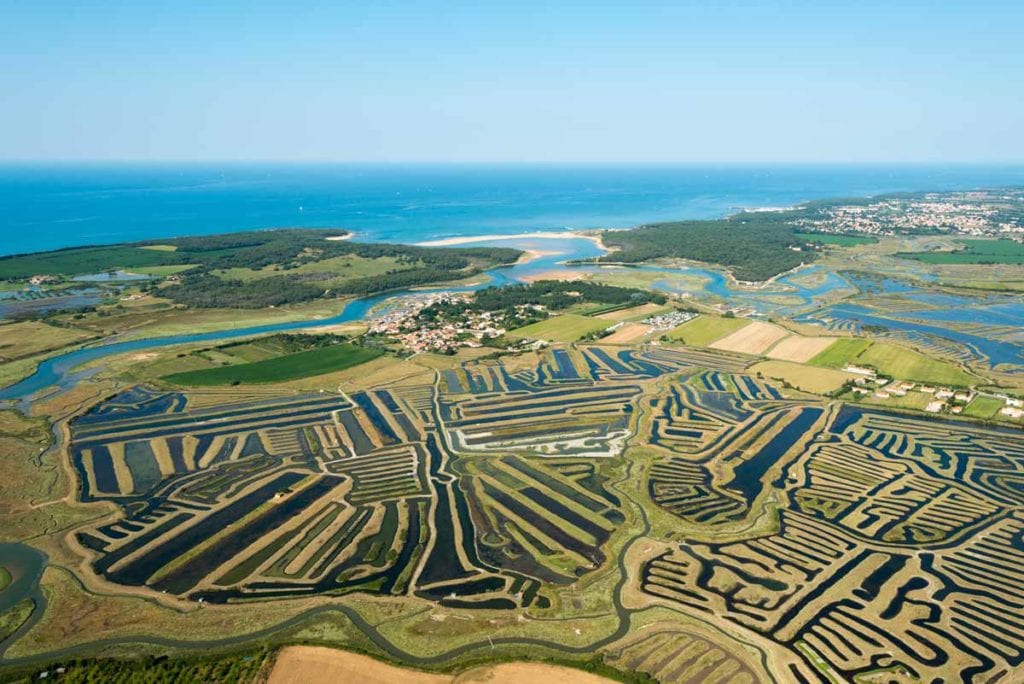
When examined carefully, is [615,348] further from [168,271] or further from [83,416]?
[168,271]

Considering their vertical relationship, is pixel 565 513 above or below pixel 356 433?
below

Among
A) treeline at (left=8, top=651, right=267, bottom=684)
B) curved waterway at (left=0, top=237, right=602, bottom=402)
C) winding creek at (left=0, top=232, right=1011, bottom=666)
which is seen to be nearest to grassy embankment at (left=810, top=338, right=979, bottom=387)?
winding creek at (left=0, top=232, right=1011, bottom=666)

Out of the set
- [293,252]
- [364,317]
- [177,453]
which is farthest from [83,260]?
[177,453]

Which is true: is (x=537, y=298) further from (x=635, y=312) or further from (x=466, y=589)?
(x=466, y=589)

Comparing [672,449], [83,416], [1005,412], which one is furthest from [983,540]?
[83,416]

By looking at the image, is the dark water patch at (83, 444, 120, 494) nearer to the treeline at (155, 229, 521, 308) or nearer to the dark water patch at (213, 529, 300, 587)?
the dark water patch at (213, 529, 300, 587)
